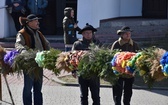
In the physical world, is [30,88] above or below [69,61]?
below

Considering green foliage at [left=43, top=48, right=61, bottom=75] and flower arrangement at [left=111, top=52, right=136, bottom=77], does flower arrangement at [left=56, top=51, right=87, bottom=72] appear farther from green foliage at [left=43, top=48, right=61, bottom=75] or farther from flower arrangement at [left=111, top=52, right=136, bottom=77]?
A: flower arrangement at [left=111, top=52, right=136, bottom=77]

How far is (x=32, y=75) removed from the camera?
6.01m

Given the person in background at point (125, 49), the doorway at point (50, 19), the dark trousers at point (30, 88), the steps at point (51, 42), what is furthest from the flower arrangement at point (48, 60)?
the doorway at point (50, 19)

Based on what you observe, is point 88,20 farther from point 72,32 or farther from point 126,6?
point 72,32

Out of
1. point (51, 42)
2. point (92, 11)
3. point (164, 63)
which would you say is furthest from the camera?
point (92, 11)

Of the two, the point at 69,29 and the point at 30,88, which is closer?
the point at 30,88

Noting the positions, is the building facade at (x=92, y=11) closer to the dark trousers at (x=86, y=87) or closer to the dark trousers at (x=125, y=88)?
the dark trousers at (x=125, y=88)

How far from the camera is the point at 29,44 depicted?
20.7 ft

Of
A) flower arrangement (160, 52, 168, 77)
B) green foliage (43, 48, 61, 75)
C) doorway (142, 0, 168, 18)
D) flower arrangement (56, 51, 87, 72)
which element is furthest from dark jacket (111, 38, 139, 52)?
doorway (142, 0, 168, 18)

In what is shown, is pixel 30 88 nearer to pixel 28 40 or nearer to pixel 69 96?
pixel 28 40

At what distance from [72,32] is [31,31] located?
3.37 m

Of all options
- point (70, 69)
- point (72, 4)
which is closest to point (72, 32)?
point (70, 69)

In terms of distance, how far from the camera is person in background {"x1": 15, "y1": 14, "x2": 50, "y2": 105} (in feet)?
20.5

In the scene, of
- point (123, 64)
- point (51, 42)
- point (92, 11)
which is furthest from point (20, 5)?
point (123, 64)
